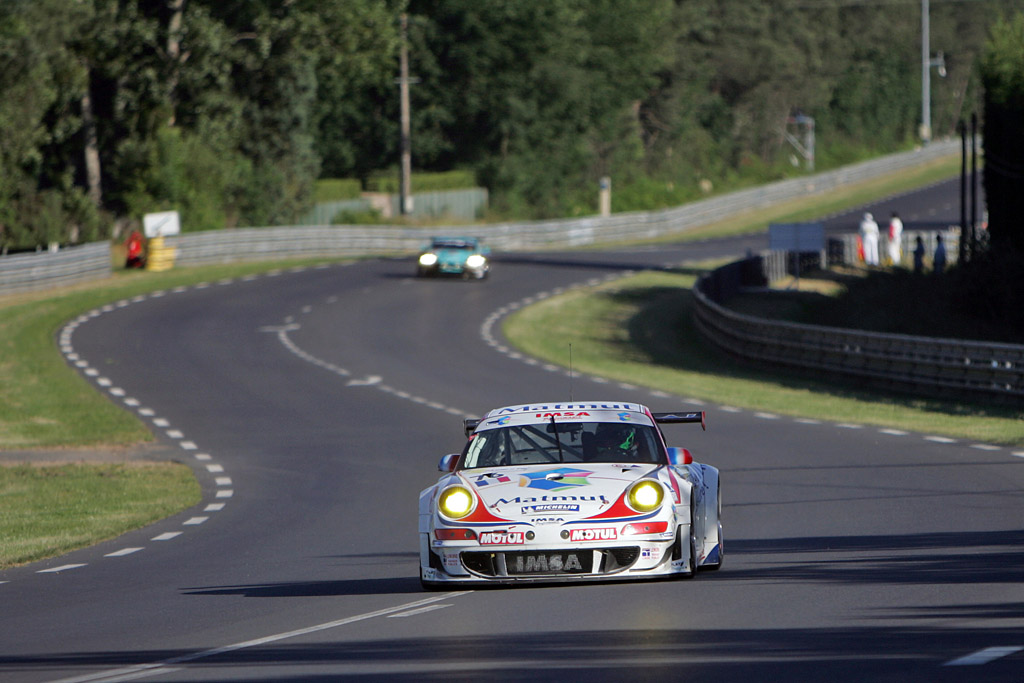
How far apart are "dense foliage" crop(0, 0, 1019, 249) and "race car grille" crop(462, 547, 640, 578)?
46.3 meters

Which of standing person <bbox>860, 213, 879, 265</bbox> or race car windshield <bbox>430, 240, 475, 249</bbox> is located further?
standing person <bbox>860, 213, 879, 265</bbox>

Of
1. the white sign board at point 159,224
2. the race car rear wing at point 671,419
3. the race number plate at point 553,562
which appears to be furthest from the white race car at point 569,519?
the white sign board at point 159,224

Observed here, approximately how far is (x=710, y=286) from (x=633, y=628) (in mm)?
35550

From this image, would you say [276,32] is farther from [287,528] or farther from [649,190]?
[287,528]

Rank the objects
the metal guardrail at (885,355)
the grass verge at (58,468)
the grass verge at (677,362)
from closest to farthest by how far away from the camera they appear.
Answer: the grass verge at (58,468) → the grass verge at (677,362) → the metal guardrail at (885,355)

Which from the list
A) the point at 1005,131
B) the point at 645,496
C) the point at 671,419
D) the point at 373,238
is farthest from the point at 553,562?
the point at 373,238

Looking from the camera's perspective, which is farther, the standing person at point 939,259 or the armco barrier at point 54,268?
the standing person at point 939,259

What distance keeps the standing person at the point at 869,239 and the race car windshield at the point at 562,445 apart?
145ft

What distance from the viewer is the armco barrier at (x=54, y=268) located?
46.8 m

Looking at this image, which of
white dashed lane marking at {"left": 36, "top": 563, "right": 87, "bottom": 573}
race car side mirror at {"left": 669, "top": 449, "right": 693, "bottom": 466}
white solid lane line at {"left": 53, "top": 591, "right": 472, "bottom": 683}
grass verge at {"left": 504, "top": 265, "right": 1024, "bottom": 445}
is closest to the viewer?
white solid lane line at {"left": 53, "top": 591, "right": 472, "bottom": 683}

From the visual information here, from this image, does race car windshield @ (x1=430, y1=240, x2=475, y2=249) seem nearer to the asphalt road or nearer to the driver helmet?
the asphalt road

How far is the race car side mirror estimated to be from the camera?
1127cm

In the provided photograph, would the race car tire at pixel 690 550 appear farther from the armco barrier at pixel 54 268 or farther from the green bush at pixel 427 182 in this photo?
the green bush at pixel 427 182

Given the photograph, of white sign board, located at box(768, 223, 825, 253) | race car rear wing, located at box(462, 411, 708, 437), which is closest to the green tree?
white sign board, located at box(768, 223, 825, 253)
